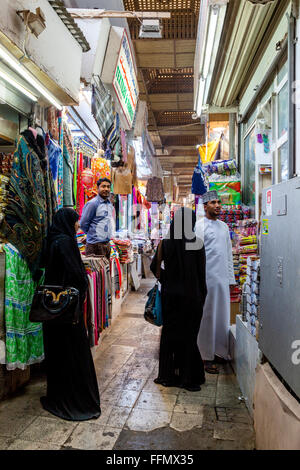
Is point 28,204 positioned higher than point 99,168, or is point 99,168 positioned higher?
point 99,168

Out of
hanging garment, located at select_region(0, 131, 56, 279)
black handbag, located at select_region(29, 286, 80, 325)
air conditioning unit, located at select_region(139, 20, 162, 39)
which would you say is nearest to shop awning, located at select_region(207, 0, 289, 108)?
air conditioning unit, located at select_region(139, 20, 162, 39)

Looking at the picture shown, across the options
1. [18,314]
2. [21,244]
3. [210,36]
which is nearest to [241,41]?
[210,36]

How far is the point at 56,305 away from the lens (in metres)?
2.88

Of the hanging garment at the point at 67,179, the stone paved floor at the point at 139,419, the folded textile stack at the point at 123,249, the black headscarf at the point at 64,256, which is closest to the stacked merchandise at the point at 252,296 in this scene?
the stone paved floor at the point at 139,419

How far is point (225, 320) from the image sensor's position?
4270 mm

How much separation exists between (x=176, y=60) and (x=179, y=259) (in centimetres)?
582

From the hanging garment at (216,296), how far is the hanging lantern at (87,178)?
232 centimetres

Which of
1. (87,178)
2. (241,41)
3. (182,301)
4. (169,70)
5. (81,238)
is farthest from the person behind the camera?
(169,70)

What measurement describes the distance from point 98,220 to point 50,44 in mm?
2696

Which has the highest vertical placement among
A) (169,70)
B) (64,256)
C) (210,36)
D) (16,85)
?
(169,70)

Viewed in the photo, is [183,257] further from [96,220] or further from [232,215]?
[96,220]

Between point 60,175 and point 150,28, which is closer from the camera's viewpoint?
point 60,175

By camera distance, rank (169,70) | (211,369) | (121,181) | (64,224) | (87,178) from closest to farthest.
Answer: (64,224)
(211,369)
(87,178)
(121,181)
(169,70)
